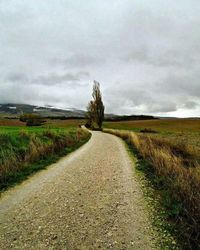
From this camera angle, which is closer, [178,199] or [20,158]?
[178,199]

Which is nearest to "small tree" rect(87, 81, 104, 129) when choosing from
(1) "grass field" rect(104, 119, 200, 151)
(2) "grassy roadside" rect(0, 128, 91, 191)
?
(1) "grass field" rect(104, 119, 200, 151)

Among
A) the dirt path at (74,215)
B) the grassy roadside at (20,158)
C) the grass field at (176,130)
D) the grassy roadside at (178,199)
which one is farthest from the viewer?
the grass field at (176,130)

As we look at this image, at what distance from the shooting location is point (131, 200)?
6.98 meters

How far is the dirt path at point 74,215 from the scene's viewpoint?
15.3 ft

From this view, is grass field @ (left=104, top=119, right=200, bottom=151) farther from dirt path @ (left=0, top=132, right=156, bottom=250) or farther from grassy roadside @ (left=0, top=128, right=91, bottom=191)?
dirt path @ (left=0, top=132, right=156, bottom=250)

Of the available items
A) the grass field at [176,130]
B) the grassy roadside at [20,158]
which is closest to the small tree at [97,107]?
the grass field at [176,130]

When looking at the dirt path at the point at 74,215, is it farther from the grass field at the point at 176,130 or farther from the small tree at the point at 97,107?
the small tree at the point at 97,107

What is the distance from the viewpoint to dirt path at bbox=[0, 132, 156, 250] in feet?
15.3

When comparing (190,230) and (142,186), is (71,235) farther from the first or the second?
(142,186)

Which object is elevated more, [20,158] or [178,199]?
[178,199]

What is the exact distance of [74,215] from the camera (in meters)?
5.89

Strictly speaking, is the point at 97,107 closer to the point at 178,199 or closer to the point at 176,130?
Answer: the point at 176,130

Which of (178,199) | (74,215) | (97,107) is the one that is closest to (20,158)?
(74,215)

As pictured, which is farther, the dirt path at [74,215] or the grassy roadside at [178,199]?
the grassy roadside at [178,199]
